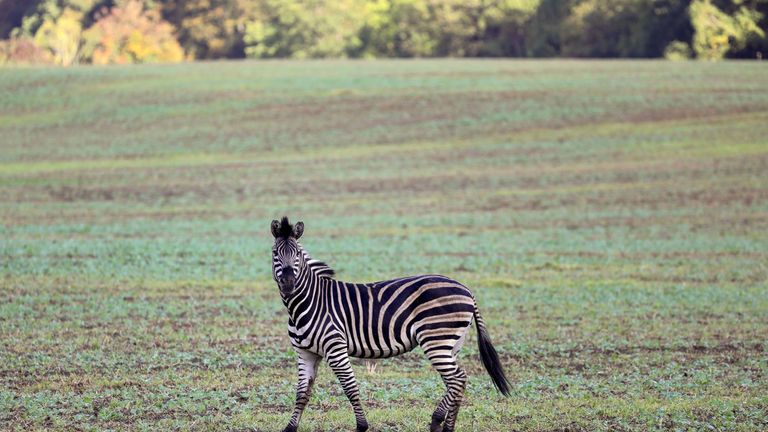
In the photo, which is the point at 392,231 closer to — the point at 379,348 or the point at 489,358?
the point at 489,358

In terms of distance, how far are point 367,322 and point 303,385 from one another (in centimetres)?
85

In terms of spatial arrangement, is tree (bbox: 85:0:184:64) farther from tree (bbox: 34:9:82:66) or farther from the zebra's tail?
the zebra's tail

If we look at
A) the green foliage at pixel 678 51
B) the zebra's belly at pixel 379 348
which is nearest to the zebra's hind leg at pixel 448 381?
the zebra's belly at pixel 379 348

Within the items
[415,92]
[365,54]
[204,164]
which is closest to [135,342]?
[204,164]

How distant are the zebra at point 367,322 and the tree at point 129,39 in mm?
90112

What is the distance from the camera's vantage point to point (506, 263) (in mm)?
24391

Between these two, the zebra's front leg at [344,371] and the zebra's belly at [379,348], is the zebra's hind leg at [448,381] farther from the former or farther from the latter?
the zebra's front leg at [344,371]

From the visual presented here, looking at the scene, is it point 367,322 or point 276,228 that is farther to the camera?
point 367,322

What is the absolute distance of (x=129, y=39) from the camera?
9725 cm

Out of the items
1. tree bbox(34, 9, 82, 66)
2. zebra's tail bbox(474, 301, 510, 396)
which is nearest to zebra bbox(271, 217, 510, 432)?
zebra's tail bbox(474, 301, 510, 396)

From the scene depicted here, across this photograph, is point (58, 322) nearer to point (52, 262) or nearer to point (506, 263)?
point (52, 262)

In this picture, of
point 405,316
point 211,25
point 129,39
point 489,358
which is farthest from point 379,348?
point 211,25

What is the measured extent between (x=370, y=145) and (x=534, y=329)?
111 ft

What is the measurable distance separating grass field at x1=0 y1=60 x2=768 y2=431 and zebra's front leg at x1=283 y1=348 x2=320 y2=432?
388 mm
